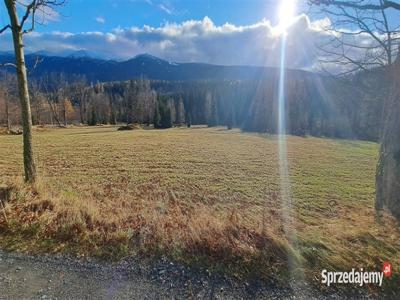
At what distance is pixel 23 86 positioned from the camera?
709 cm

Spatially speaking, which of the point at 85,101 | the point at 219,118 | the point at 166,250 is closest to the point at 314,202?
the point at 166,250

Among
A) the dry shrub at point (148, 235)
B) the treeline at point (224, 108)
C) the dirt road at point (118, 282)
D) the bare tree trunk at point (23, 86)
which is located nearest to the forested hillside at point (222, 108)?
the treeline at point (224, 108)

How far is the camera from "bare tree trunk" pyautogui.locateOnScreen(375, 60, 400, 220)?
7.15 m

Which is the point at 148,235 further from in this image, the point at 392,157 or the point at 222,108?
the point at 222,108

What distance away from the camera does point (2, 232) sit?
15.6 ft

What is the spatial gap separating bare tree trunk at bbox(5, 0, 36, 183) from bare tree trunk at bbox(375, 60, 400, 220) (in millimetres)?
9460

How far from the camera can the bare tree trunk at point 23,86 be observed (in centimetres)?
682

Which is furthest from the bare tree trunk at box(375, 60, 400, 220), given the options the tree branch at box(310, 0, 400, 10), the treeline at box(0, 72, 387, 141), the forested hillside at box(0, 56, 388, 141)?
the treeline at box(0, 72, 387, 141)

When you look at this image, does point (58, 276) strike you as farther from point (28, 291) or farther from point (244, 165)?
point (244, 165)

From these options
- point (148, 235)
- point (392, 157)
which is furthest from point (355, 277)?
point (392, 157)

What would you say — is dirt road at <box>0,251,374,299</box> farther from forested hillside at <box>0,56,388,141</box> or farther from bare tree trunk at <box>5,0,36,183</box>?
forested hillside at <box>0,56,388,141</box>

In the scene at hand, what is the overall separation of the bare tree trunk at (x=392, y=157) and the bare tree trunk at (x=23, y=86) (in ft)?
31.0

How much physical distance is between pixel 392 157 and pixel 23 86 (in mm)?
9795

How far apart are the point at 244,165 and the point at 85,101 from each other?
94.9m
